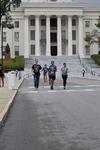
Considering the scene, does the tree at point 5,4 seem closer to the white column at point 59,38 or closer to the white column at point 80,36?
the white column at point 59,38

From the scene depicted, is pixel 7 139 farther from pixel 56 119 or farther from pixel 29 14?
pixel 29 14

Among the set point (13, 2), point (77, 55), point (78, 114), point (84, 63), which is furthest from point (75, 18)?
point (78, 114)

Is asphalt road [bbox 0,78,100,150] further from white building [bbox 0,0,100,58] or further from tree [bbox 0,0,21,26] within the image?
white building [bbox 0,0,100,58]

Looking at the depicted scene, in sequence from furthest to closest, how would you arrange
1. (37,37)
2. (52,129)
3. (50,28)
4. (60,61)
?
(50,28) → (37,37) → (60,61) → (52,129)

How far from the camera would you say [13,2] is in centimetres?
8794

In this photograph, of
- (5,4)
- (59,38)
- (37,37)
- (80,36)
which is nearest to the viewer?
(5,4)

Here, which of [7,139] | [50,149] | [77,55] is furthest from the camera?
[77,55]

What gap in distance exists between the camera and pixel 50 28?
126438mm

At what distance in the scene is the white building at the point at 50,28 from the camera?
124 metres

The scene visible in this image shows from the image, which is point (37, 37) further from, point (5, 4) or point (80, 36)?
point (5, 4)

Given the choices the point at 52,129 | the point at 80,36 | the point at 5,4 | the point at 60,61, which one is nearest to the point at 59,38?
the point at 80,36

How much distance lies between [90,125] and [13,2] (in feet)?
247

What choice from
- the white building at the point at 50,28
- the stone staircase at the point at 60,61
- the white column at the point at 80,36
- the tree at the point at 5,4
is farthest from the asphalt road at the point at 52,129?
the white column at the point at 80,36

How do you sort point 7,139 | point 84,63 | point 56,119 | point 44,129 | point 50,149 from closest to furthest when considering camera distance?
point 50,149 < point 7,139 < point 44,129 < point 56,119 < point 84,63
